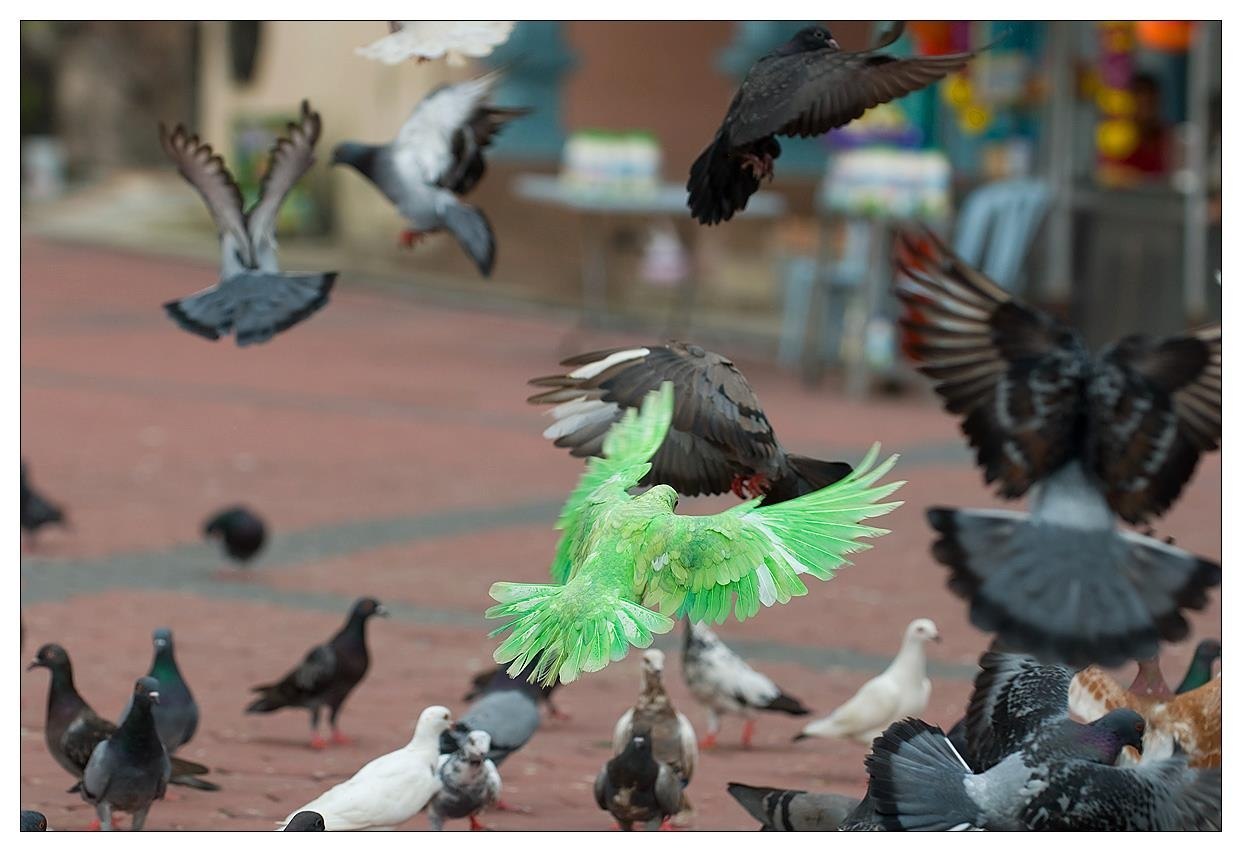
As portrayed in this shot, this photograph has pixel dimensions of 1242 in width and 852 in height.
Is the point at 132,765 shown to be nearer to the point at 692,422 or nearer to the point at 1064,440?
the point at 692,422

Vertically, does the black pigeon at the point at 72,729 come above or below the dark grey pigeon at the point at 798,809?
below

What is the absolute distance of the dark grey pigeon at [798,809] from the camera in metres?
4.53

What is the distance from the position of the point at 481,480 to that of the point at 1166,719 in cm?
671

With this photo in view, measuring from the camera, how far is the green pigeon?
11.4 ft

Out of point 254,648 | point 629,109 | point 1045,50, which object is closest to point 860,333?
point 1045,50

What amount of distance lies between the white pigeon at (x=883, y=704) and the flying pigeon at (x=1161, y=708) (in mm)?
797

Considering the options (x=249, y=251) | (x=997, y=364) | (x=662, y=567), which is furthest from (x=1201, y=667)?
(x=249, y=251)

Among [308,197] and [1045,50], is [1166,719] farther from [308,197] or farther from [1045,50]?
[308,197]

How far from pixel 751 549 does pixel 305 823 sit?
142 centimetres

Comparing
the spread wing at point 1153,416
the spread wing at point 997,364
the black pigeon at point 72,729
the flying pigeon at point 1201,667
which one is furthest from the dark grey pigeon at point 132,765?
the flying pigeon at point 1201,667

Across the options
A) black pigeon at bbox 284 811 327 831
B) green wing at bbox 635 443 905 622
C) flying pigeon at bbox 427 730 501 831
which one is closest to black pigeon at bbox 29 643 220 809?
flying pigeon at bbox 427 730 501 831

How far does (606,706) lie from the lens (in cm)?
672

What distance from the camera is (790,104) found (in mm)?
4023

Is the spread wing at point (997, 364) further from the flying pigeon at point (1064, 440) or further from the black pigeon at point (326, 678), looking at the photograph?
the black pigeon at point (326, 678)
